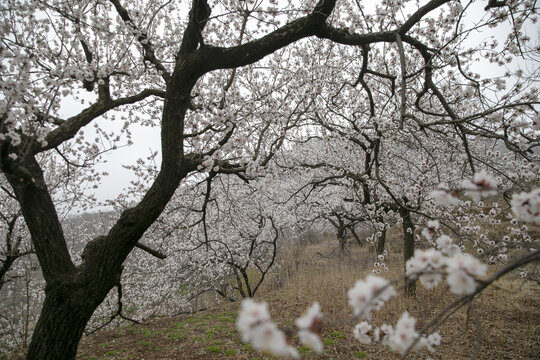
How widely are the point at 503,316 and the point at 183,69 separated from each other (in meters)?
7.78

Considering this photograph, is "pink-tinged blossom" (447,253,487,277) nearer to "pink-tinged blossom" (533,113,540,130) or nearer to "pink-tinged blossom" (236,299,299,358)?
"pink-tinged blossom" (236,299,299,358)

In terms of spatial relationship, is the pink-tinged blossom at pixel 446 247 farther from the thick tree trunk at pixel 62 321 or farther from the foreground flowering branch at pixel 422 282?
the thick tree trunk at pixel 62 321

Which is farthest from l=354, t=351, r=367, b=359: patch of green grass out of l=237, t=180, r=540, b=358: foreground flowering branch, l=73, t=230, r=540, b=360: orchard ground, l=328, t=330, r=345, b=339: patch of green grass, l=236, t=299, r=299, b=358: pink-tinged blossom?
l=236, t=299, r=299, b=358: pink-tinged blossom

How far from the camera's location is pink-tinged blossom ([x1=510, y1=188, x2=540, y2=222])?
120 centimetres

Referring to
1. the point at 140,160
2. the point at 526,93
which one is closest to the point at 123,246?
the point at 140,160

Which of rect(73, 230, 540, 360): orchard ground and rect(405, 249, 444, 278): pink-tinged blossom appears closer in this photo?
rect(405, 249, 444, 278): pink-tinged blossom

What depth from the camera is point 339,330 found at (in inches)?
234

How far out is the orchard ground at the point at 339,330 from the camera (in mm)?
4875

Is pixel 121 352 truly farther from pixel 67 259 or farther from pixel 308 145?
pixel 308 145

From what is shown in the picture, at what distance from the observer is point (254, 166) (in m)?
3.61

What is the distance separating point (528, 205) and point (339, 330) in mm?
5634

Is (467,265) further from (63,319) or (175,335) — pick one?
(175,335)

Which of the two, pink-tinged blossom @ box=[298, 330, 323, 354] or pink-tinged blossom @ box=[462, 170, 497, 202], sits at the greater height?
pink-tinged blossom @ box=[462, 170, 497, 202]

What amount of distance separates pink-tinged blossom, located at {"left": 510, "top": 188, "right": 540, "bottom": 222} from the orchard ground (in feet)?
8.14
